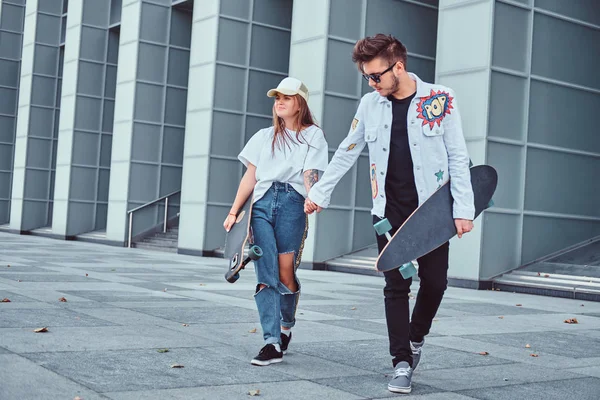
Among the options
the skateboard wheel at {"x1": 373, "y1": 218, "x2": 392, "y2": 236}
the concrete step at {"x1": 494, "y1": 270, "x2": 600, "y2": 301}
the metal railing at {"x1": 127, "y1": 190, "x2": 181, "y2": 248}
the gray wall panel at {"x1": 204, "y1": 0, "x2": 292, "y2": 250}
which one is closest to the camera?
the skateboard wheel at {"x1": 373, "y1": 218, "x2": 392, "y2": 236}

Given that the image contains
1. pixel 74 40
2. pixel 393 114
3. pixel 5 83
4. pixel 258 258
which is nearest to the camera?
pixel 393 114

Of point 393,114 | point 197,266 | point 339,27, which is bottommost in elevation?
point 197,266

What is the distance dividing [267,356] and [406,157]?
1.49 metres

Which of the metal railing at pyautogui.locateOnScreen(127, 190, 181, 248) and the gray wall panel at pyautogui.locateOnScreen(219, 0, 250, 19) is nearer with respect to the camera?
the gray wall panel at pyautogui.locateOnScreen(219, 0, 250, 19)

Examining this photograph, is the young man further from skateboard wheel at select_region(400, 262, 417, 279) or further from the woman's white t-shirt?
the woman's white t-shirt

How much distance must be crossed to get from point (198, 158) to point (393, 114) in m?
15.3

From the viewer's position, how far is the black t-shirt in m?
4.44

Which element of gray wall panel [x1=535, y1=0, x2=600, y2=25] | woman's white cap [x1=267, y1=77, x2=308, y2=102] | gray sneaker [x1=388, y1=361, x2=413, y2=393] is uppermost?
gray wall panel [x1=535, y1=0, x2=600, y2=25]

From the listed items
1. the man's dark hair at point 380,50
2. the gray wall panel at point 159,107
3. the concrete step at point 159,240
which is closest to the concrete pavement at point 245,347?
the man's dark hair at point 380,50

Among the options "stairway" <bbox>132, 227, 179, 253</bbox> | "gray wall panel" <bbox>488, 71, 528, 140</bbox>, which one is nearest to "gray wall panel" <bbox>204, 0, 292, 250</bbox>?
"stairway" <bbox>132, 227, 179, 253</bbox>

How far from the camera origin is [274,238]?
5.06 m

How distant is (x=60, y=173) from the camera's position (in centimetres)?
2656

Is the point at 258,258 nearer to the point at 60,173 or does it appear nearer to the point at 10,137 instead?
the point at 60,173

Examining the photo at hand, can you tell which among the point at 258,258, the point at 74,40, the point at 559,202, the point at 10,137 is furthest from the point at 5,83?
the point at 258,258
